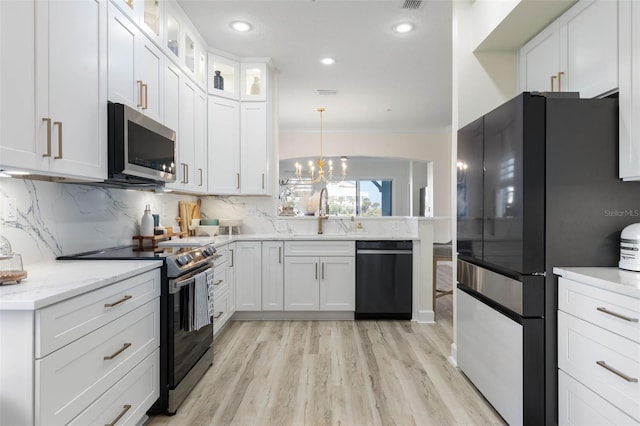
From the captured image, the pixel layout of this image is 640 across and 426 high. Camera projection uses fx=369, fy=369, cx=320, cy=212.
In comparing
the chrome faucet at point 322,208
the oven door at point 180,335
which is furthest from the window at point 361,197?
the oven door at point 180,335

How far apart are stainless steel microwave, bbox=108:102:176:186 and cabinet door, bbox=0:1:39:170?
511 millimetres

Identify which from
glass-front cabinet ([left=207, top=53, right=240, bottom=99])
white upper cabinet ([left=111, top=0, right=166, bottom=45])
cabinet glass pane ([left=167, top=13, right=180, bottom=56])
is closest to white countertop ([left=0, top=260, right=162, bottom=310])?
white upper cabinet ([left=111, top=0, right=166, bottom=45])

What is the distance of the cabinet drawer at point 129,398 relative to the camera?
152 centimetres

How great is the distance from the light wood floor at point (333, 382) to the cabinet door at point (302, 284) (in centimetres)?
33

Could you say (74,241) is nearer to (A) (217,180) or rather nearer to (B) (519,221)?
(A) (217,180)

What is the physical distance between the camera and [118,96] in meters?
2.14

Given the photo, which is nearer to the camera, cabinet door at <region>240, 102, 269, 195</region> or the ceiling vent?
the ceiling vent

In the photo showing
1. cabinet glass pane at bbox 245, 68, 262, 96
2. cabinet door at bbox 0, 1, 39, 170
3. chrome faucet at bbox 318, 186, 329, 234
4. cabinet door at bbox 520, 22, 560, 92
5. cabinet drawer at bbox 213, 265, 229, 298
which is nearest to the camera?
cabinet door at bbox 0, 1, 39, 170

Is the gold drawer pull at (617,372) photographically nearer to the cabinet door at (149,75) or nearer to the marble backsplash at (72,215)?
the marble backsplash at (72,215)

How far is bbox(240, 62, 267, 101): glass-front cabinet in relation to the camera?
13.5ft

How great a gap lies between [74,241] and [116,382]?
1.02 meters

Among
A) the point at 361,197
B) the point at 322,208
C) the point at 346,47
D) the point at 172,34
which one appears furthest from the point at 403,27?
the point at 361,197

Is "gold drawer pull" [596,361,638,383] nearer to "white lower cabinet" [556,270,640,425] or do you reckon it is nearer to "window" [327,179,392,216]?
"white lower cabinet" [556,270,640,425]

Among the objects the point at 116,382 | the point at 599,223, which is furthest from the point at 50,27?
the point at 599,223
